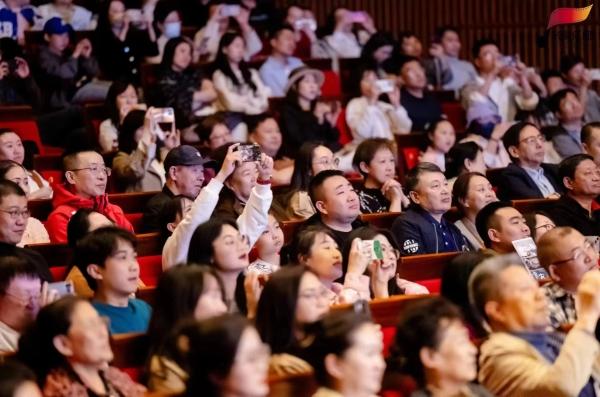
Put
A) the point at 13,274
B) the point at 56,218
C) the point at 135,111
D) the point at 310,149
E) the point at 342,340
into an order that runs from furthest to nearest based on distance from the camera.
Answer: the point at 135,111
the point at 310,149
the point at 56,218
the point at 13,274
the point at 342,340

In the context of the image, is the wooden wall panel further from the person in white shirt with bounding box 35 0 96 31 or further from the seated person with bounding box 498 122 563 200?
the seated person with bounding box 498 122 563 200

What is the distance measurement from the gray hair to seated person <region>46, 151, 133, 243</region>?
1335mm

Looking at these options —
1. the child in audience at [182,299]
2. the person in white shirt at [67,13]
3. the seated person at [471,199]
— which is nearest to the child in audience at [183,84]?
the person in white shirt at [67,13]

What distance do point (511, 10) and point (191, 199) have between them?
10.2ft

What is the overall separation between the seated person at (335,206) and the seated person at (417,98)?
1.90 m

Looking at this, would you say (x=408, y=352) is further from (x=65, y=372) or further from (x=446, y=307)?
(x=65, y=372)

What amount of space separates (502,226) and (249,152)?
0.72 meters

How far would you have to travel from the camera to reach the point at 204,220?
300cm

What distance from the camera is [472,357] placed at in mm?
2141

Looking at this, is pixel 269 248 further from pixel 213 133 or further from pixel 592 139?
pixel 592 139

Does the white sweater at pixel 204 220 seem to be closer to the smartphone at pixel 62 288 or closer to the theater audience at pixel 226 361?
the smartphone at pixel 62 288

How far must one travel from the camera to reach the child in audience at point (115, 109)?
178 inches

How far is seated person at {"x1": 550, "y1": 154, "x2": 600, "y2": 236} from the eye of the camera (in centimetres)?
380

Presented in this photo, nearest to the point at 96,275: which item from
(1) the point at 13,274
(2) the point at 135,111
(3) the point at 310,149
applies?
(1) the point at 13,274
